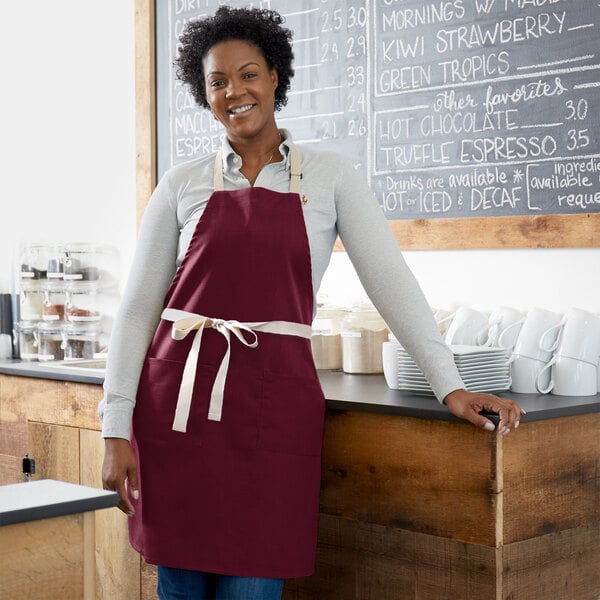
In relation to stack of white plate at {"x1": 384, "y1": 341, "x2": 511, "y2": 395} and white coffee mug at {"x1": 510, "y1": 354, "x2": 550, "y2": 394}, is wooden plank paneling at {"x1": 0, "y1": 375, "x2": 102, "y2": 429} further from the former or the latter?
white coffee mug at {"x1": 510, "y1": 354, "x2": 550, "y2": 394}

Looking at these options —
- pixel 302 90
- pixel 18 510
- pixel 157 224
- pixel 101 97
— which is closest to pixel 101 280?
pixel 101 97

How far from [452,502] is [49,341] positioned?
1941 millimetres

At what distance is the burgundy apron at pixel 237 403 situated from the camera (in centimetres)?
206

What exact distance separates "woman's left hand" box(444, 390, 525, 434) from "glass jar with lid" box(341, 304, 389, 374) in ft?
2.38

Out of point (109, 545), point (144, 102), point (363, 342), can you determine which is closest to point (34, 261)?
point (144, 102)

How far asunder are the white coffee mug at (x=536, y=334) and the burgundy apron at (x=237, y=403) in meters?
0.55

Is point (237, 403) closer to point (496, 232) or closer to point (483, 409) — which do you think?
point (483, 409)

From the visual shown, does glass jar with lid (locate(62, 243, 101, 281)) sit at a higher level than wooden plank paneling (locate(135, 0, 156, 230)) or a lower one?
lower

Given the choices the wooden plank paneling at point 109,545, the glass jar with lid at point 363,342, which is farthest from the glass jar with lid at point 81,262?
the glass jar with lid at point 363,342

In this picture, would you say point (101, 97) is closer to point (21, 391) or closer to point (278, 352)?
point (21, 391)

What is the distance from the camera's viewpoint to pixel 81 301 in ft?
12.3

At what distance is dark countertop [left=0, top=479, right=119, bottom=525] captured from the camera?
1312 mm

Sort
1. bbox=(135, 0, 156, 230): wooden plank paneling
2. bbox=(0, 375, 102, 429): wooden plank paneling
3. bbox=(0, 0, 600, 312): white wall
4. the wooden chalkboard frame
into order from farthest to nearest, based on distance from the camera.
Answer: bbox=(0, 0, 600, 312): white wall, bbox=(135, 0, 156, 230): wooden plank paneling, bbox=(0, 375, 102, 429): wooden plank paneling, the wooden chalkboard frame

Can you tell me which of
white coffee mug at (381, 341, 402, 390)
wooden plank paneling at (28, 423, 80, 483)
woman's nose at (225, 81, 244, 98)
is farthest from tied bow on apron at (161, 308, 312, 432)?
wooden plank paneling at (28, 423, 80, 483)
